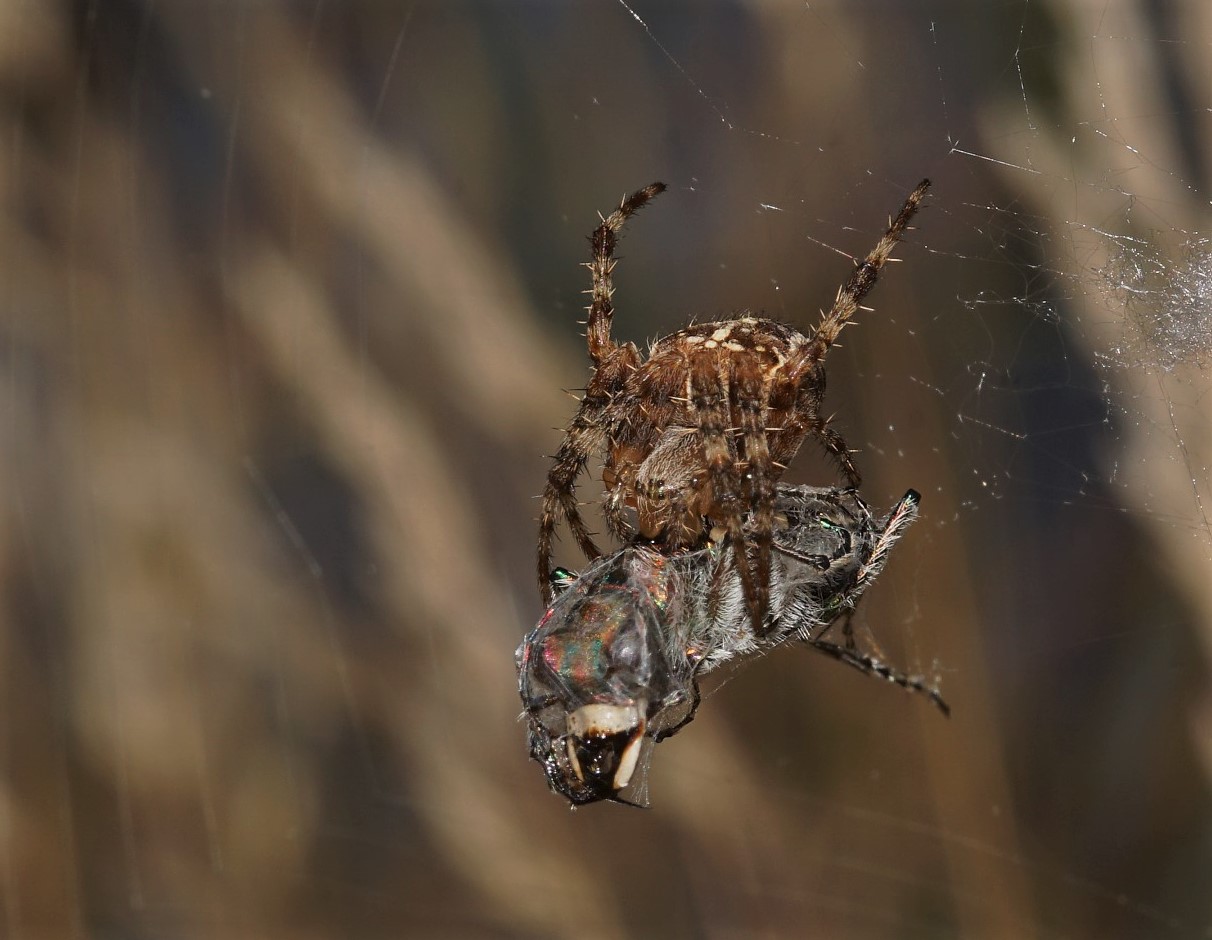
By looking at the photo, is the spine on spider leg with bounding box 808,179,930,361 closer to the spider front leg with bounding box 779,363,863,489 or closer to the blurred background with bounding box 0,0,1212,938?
the spider front leg with bounding box 779,363,863,489

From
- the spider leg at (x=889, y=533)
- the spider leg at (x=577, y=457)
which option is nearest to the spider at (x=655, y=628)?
the spider leg at (x=889, y=533)

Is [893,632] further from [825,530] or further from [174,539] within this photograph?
[174,539]

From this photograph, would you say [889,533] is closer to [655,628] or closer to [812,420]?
[812,420]

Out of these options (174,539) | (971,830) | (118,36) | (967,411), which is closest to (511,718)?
(174,539)

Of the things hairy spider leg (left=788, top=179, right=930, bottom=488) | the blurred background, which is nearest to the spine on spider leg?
hairy spider leg (left=788, top=179, right=930, bottom=488)

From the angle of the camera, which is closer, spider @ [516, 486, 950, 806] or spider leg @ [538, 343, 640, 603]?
spider @ [516, 486, 950, 806]

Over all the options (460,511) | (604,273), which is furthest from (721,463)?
(460,511)

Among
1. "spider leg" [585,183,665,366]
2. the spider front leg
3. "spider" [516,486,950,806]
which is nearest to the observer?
"spider" [516,486,950,806]
